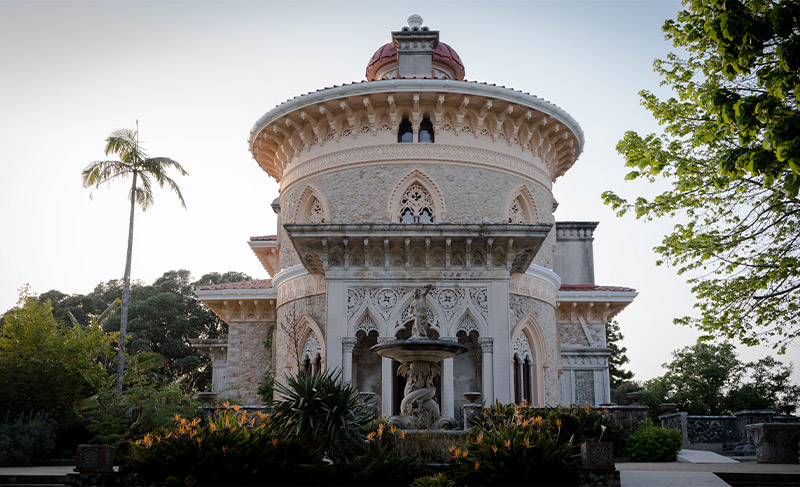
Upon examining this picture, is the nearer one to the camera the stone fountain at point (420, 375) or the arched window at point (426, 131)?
the stone fountain at point (420, 375)

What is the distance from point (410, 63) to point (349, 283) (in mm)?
8087

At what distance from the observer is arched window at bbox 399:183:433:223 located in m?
20.3

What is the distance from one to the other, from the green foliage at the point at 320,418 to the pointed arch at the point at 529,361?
10184 millimetres

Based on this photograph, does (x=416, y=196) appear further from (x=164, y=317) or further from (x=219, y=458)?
(x=164, y=317)

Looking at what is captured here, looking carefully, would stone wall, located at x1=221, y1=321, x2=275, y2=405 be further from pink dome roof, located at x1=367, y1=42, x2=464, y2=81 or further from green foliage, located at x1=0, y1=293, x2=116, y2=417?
pink dome roof, located at x1=367, y1=42, x2=464, y2=81

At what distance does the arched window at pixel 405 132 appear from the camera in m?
20.8

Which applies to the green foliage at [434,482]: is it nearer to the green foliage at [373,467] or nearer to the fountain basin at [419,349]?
the green foliage at [373,467]

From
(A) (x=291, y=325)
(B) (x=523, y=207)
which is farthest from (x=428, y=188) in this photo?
(A) (x=291, y=325)

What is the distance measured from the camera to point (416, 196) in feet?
67.0

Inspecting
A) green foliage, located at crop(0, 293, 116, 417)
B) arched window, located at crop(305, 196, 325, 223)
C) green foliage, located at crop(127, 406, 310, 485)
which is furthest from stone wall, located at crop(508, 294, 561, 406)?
green foliage, located at crop(0, 293, 116, 417)

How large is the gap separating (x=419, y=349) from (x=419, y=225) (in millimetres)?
5119

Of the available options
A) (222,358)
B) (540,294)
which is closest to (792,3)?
(540,294)

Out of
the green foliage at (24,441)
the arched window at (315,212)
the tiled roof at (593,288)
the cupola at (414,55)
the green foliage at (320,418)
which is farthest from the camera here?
the tiled roof at (593,288)

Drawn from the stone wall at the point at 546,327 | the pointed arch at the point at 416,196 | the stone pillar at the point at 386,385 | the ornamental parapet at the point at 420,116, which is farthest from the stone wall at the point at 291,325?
the stone wall at the point at 546,327
